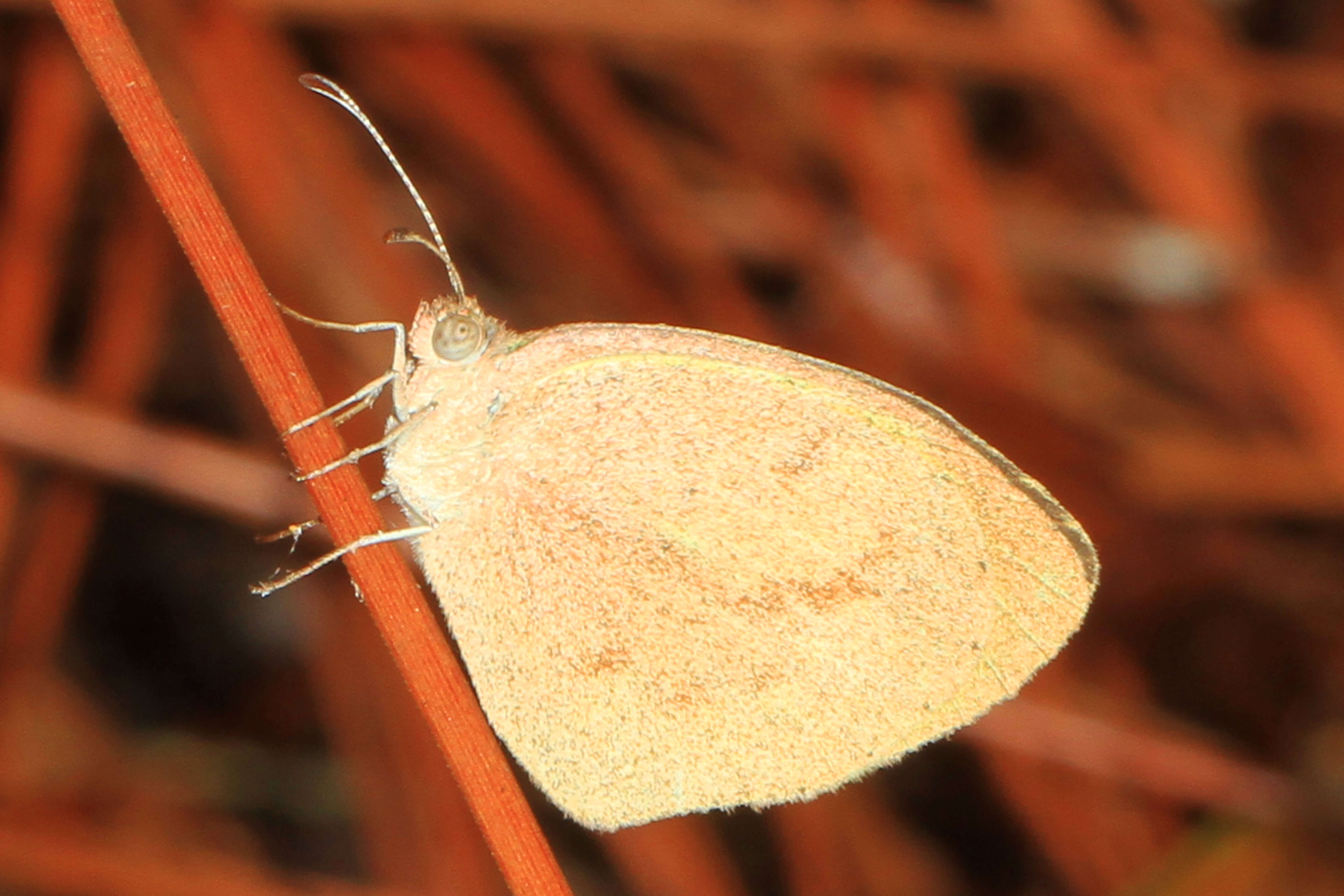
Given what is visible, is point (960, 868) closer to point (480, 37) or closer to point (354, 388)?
point (354, 388)

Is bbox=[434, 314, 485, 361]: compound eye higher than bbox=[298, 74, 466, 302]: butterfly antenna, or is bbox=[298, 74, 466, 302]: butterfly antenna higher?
bbox=[298, 74, 466, 302]: butterfly antenna

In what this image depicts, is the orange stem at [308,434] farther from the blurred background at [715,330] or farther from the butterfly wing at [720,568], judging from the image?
the blurred background at [715,330]

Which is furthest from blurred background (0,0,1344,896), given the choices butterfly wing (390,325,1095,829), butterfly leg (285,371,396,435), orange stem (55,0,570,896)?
orange stem (55,0,570,896)

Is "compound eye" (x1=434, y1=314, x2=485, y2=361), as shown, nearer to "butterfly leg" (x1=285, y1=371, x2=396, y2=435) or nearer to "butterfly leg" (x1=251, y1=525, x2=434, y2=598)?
"butterfly leg" (x1=285, y1=371, x2=396, y2=435)

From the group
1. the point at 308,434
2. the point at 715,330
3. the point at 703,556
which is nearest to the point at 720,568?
the point at 703,556

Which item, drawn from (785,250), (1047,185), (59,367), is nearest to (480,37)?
(785,250)

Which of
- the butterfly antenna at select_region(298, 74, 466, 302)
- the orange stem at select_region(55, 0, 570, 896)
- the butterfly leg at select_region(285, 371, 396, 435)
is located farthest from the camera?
the butterfly antenna at select_region(298, 74, 466, 302)

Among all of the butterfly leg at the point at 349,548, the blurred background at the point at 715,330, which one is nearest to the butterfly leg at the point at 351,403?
the butterfly leg at the point at 349,548
